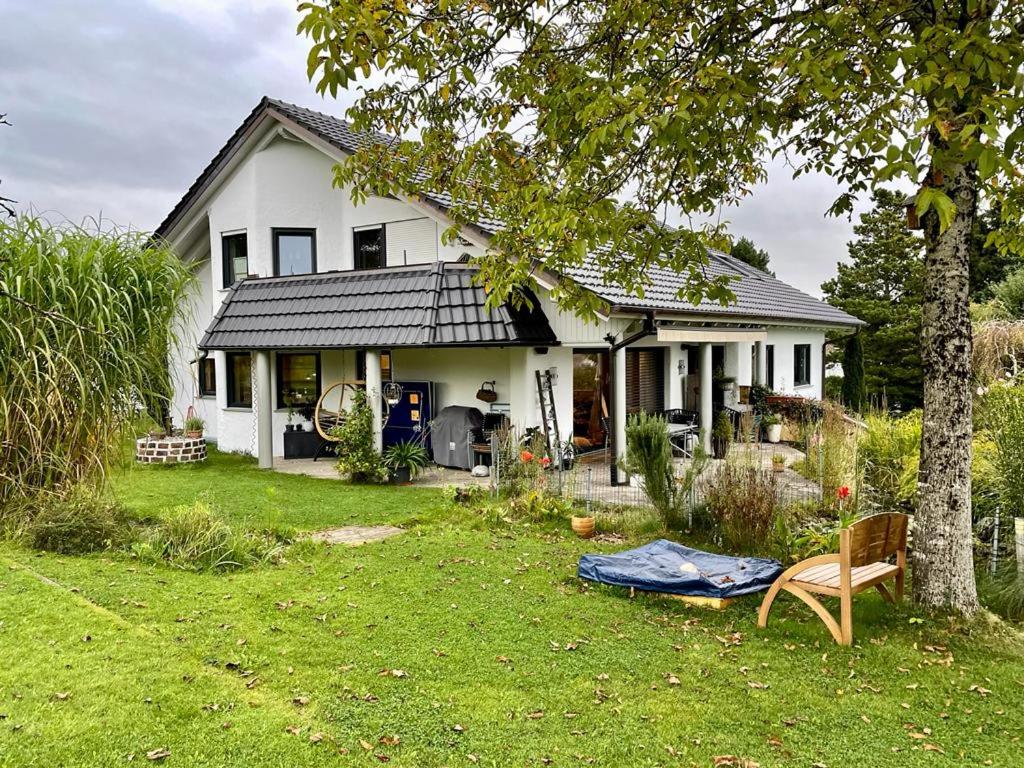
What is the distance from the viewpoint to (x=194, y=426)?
17844 millimetres

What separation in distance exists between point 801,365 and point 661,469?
17615 millimetres

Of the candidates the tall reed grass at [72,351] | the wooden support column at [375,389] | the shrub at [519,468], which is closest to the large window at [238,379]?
the wooden support column at [375,389]

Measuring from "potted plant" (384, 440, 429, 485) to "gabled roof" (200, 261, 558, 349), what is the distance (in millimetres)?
2034

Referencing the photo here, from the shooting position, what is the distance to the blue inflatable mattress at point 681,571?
6418mm

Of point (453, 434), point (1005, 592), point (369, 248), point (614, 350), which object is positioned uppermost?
point (369, 248)

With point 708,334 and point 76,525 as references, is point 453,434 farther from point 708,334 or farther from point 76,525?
point 76,525

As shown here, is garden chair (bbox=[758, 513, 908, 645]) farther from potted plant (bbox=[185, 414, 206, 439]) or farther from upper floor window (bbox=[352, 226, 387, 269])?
potted plant (bbox=[185, 414, 206, 439])

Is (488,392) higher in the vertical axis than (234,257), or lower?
lower

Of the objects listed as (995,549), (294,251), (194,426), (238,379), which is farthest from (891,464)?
(194,426)

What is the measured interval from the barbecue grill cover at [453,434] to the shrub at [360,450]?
181 cm

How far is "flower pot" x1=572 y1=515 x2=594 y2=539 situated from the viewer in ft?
29.6

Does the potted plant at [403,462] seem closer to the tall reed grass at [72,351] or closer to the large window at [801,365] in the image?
the tall reed grass at [72,351]

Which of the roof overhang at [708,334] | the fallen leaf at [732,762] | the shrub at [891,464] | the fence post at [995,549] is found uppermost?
the roof overhang at [708,334]

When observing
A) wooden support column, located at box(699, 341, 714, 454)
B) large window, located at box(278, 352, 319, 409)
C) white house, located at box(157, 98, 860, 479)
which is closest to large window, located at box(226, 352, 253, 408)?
white house, located at box(157, 98, 860, 479)
